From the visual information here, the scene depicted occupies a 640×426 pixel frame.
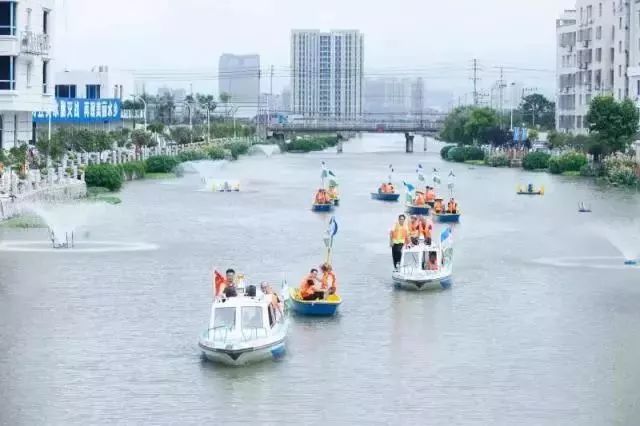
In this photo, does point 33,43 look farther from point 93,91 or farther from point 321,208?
point 93,91

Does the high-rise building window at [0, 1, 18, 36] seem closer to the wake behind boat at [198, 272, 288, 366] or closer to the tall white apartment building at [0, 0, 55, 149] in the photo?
the tall white apartment building at [0, 0, 55, 149]

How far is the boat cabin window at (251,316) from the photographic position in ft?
97.3

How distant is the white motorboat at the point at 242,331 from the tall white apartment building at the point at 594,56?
82.7 metres

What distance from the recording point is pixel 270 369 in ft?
96.5

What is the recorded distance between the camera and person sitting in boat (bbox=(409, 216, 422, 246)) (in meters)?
40.2

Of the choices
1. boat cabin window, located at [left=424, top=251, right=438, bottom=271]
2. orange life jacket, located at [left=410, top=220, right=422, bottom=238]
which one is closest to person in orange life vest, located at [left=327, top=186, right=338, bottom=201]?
orange life jacket, located at [left=410, top=220, right=422, bottom=238]

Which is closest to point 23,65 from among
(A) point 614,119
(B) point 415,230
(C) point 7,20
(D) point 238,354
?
(C) point 7,20

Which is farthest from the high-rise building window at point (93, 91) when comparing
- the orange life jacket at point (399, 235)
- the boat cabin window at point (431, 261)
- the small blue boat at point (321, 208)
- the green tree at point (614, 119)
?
the boat cabin window at point (431, 261)

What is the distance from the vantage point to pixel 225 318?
97.7 feet

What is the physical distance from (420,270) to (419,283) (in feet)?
1.23

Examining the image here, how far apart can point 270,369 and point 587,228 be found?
35669mm

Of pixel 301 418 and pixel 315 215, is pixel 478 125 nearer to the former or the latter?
pixel 315 215

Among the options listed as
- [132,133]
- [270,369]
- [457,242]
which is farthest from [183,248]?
[132,133]

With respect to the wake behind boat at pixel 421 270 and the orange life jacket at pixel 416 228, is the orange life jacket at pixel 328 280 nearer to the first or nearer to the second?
the wake behind boat at pixel 421 270
